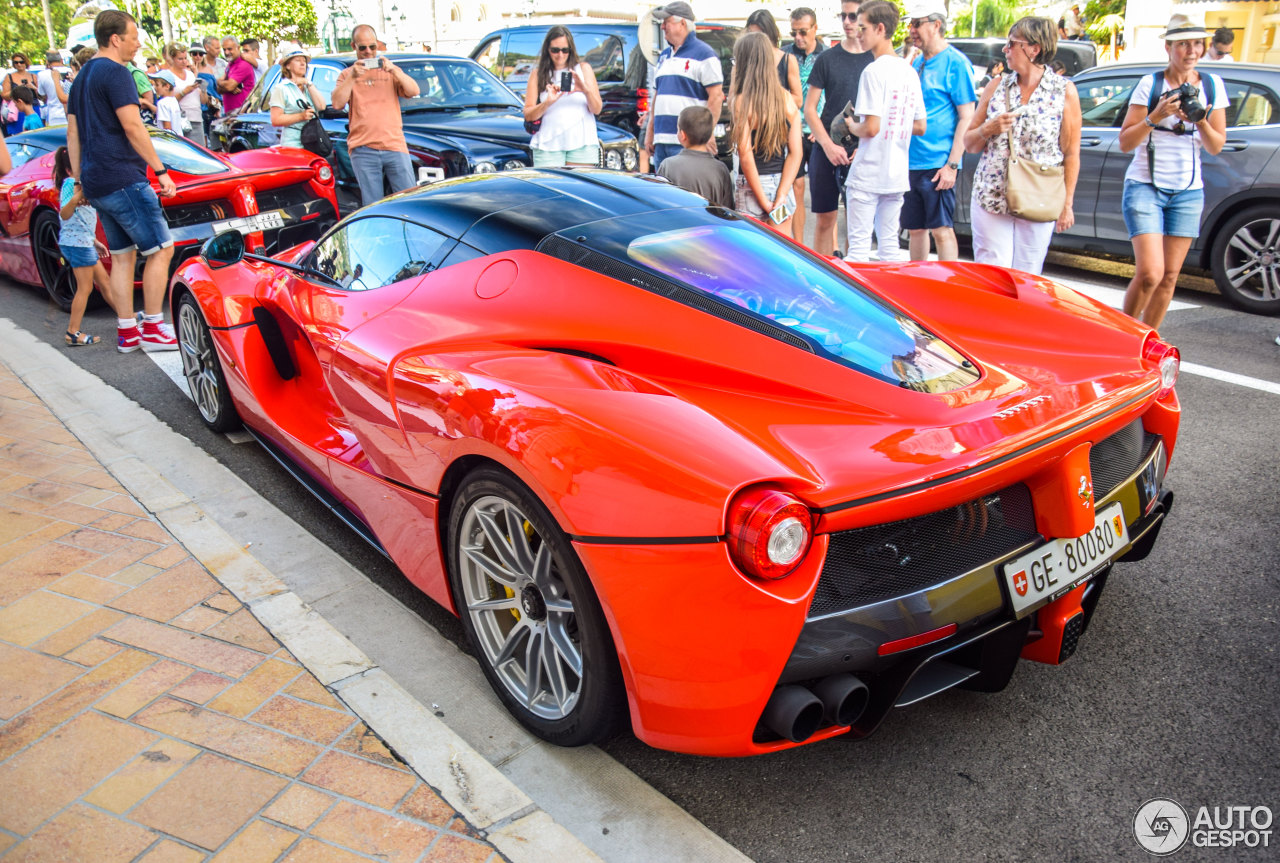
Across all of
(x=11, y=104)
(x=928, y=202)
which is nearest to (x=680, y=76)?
(x=928, y=202)

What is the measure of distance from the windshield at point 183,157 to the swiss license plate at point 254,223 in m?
0.38

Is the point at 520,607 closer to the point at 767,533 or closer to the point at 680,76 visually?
the point at 767,533

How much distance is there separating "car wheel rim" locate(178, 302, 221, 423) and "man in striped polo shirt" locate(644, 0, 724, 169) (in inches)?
128

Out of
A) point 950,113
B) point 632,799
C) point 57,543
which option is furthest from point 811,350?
point 950,113

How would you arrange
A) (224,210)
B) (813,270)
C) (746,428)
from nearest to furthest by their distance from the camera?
1. (746,428)
2. (813,270)
3. (224,210)

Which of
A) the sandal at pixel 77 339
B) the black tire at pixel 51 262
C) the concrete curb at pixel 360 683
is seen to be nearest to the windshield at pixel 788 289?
the concrete curb at pixel 360 683

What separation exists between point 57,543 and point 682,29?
495 cm

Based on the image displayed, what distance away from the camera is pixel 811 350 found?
253 cm

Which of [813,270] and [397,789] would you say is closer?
[397,789]

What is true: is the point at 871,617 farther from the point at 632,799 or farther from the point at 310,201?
the point at 310,201

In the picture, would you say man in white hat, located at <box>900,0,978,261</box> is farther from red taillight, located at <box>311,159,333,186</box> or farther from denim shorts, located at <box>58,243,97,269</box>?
denim shorts, located at <box>58,243,97,269</box>

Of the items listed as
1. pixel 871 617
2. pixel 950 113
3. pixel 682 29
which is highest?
pixel 682 29

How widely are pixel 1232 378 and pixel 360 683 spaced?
4831 mm

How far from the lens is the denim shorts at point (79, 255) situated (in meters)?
6.41
